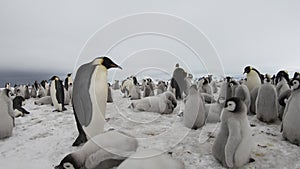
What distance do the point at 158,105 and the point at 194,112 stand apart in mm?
1795

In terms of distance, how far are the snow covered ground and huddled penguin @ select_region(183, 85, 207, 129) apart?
6.8 inches

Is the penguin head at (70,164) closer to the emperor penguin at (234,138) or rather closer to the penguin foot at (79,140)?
the penguin foot at (79,140)

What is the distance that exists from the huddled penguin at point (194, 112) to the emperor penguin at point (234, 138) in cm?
155

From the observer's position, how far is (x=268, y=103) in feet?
14.9

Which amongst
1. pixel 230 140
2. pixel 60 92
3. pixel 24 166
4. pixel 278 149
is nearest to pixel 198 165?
pixel 230 140

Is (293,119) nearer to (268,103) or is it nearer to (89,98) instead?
(268,103)

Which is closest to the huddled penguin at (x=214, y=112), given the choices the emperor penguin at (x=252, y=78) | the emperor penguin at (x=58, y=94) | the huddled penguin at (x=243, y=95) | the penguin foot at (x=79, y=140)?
the huddled penguin at (x=243, y=95)

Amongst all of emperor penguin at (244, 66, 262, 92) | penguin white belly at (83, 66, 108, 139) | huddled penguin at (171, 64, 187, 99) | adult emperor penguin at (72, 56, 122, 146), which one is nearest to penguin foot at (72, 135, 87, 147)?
adult emperor penguin at (72, 56, 122, 146)

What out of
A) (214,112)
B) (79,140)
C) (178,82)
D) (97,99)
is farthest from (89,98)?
(178,82)

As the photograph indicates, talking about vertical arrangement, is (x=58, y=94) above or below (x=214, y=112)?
above

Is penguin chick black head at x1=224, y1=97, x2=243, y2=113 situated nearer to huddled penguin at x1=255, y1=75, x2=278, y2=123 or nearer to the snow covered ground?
the snow covered ground

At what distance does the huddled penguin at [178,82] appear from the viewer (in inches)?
377

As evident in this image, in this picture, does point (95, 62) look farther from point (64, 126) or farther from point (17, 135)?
point (17, 135)

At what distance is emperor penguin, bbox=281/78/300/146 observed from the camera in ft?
10.8
